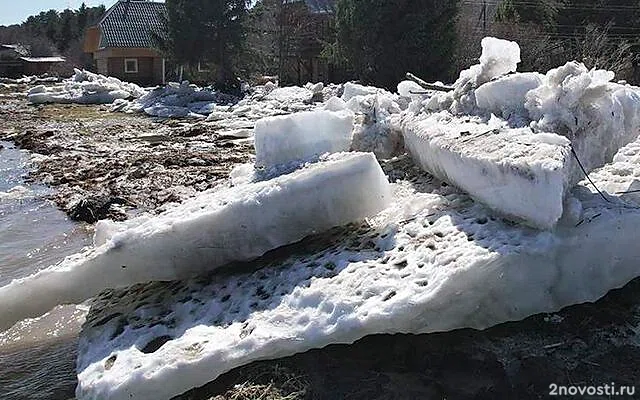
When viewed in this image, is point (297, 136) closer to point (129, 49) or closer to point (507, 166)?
point (507, 166)

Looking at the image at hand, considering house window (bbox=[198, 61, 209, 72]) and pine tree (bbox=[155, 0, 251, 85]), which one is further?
house window (bbox=[198, 61, 209, 72])

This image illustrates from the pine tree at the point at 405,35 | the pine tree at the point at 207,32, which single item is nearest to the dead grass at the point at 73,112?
the pine tree at the point at 207,32

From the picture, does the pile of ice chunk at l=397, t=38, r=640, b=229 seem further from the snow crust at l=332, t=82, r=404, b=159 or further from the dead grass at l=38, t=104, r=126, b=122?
the dead grass at l=38, t=104, r=126, b=122

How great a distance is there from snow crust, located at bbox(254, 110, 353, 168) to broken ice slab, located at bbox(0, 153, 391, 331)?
1026 millimetres

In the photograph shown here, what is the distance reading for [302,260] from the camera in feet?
12.8

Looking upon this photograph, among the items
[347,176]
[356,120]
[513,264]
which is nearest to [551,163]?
[513,264]

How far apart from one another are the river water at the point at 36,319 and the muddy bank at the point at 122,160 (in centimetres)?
33

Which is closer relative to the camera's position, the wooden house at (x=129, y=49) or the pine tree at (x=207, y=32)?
the pine tree at (x=207, y=32)

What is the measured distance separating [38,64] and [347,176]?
50.4 meters

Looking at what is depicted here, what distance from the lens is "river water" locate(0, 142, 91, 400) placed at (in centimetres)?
362

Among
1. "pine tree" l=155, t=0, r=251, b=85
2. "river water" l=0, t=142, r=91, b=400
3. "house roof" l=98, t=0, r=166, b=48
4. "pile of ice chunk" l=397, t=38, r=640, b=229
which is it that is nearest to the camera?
"pile of ice chunk" l=397, t=38, r=640, b=229

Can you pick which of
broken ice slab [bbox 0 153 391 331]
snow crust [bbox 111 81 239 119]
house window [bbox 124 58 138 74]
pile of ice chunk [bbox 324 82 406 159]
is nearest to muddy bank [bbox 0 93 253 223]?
snow crust [bbox 111 81 239 119]

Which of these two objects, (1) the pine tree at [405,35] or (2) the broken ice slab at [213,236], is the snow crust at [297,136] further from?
(1) the pine tree at [405,35]

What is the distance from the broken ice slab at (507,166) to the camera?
10.3 ft
